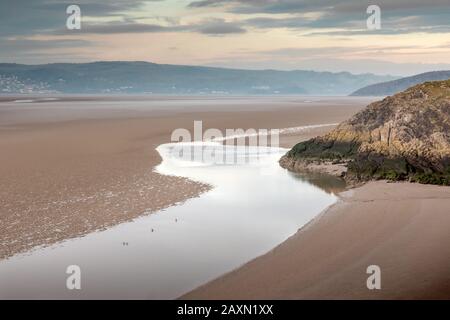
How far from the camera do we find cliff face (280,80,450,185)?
80.1 feet

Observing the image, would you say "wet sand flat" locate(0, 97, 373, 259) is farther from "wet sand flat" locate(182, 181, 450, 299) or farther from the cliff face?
the cliff face

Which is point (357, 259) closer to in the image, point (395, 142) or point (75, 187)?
point (395, 142)

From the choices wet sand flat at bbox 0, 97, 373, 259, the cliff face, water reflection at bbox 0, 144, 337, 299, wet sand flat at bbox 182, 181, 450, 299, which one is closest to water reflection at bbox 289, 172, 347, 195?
water reflection at bbox 0, 144, 337, 299

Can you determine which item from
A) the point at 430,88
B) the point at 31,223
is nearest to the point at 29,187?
the point at 31,223

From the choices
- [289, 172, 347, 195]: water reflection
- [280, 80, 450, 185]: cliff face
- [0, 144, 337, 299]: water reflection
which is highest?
[280, 80, 450, 185]: cliff face

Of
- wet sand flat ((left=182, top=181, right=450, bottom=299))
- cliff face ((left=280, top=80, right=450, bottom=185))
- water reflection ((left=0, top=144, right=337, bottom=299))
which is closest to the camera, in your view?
wet sand flat ((left=182, top=181, right=450, bottom=299))

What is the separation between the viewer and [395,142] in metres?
25.6

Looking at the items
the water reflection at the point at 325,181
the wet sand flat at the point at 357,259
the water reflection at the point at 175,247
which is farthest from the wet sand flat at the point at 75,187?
the wet sand flat at the point at 357,259

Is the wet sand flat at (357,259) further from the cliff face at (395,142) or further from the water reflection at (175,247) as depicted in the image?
the cliff face at (395,142)

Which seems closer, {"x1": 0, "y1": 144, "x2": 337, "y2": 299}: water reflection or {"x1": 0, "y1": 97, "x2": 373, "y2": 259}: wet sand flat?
{"x1": 0, "y1": 144, "x2": 337, "y2": 299}: water reflection

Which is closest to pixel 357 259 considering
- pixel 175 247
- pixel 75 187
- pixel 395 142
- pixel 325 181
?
pixel 175 247

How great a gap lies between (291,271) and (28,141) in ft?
112

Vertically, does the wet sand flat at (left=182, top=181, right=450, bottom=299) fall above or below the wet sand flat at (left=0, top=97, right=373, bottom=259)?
below
